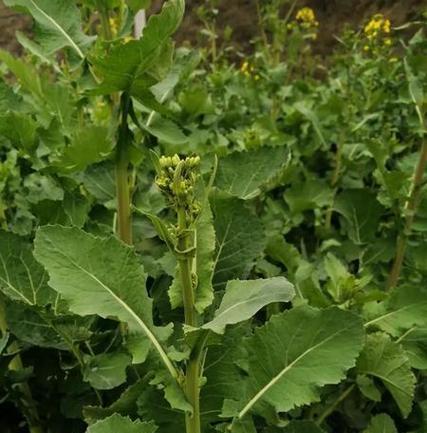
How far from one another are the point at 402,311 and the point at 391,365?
150 mm

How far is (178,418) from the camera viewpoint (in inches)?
42.0

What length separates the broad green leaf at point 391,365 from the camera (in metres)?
1.16

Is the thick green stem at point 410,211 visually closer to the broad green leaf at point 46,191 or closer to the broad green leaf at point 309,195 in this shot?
the broad green leaf at point 309,195

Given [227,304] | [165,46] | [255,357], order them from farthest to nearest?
[165,46], [255,357], [227,304]

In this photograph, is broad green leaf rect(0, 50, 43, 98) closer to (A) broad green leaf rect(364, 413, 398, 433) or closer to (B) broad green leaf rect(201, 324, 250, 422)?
(B) broad green leaf rect(201, 324, 250, 422)

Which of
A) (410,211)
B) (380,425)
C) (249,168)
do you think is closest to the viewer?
(380,425)

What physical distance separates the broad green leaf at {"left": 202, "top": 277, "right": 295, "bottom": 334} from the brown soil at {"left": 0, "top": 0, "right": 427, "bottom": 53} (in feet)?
22.0

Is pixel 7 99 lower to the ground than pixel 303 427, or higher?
higher

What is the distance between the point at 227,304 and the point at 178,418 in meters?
0.27

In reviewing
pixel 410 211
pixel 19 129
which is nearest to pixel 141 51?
pixel 19 129

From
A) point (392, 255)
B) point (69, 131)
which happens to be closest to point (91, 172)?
point (69, 131)

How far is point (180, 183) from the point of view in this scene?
2.72 feet

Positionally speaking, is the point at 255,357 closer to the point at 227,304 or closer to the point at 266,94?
the point at 227,304

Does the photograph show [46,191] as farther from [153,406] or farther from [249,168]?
[153,406]
